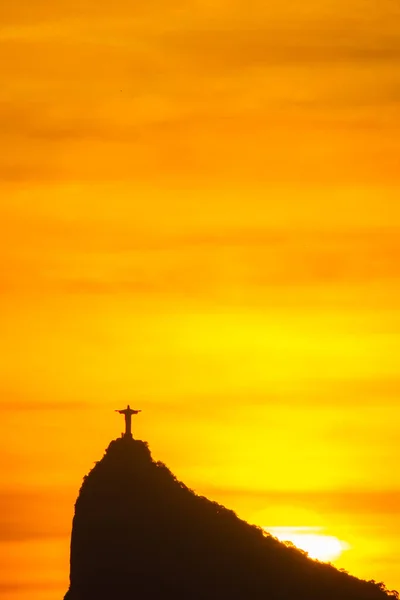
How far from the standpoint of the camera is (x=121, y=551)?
16275 cm

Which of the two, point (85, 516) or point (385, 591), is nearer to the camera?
point (385, 591)

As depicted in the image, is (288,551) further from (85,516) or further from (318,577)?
(85,516)

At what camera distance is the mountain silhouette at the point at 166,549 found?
158 metres

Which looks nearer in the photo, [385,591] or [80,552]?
[385,591]

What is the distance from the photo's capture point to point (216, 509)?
161250 millimetres

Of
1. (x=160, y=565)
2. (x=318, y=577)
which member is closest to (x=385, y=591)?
(x=318, y=577)

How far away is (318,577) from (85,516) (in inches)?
618

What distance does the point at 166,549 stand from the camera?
162250mm

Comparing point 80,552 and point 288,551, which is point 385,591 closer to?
point 288,551

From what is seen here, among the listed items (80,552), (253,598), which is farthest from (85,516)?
(253,598)

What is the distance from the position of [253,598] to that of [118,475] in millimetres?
10785

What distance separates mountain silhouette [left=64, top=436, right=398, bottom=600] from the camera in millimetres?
158250

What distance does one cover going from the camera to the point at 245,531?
523 ft

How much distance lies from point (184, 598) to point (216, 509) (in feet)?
19.5
